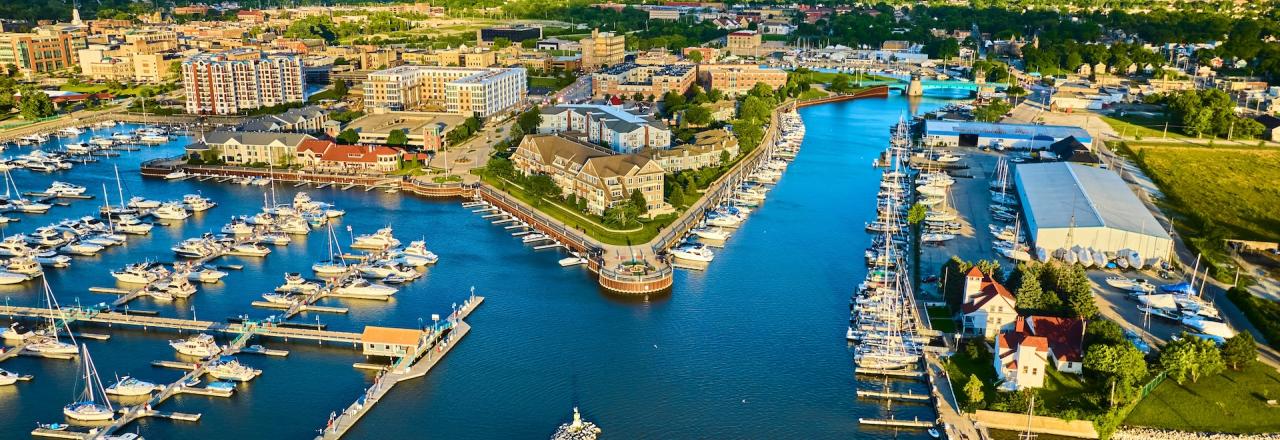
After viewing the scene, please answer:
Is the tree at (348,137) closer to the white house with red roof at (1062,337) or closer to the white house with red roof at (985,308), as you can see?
the white house with red roof at (985,308)

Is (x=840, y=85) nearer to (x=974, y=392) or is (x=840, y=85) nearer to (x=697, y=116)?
(x=697, y=116)

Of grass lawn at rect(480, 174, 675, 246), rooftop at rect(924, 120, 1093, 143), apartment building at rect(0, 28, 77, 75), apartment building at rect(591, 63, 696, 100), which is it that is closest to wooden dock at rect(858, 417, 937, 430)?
grass lawn at rect(480, 174, 675, 246)

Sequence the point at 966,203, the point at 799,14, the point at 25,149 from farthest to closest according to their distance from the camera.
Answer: the point at 799,14
the point at 25,149
the point at 966,203

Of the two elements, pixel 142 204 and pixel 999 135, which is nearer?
pixel 142 204

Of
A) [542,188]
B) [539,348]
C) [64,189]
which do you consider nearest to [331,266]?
[539,348]

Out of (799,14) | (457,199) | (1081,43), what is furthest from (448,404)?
(799,14)

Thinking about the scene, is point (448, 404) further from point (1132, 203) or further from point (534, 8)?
point (534, 8)
